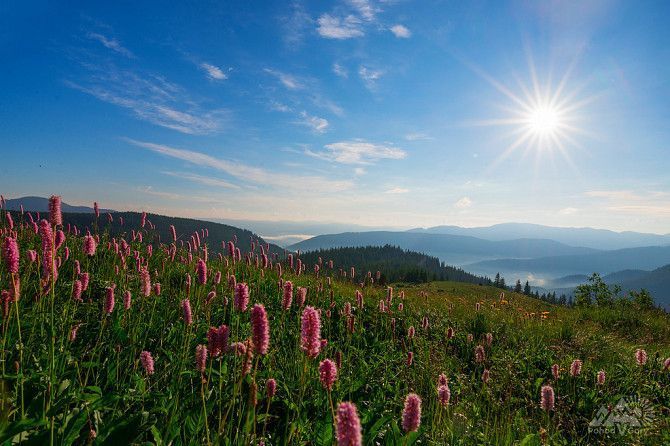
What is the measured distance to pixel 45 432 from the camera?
9.45ft

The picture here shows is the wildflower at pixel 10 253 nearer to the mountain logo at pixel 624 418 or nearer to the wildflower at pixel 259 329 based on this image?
the wildflower at pixel 259 329

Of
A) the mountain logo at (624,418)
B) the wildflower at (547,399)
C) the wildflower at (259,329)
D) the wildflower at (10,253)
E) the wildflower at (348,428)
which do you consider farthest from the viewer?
the mountain logo at (624,418)

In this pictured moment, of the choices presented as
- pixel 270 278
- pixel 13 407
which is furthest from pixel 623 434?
pixel 270 278

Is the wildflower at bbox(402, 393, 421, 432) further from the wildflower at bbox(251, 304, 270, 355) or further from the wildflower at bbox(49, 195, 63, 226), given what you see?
the wildflower at bbox(49, 195, 63, 226)

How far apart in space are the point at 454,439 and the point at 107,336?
5.02m

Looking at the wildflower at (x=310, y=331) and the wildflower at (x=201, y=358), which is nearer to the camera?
the wildflower at (x=310, y=331)

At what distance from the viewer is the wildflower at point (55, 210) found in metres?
3.22

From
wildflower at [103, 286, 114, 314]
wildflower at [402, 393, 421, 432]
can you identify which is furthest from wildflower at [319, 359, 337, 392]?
wildflower at [103, 286, 114, 314]

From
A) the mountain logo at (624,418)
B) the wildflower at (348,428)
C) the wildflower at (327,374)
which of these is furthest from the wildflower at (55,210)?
the mountain logo at (624,418)

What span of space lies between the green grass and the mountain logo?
16cm

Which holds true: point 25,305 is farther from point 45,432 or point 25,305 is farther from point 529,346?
point 529,346

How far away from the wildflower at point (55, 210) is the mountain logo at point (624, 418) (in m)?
7.19

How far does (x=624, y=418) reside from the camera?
19.4 ft

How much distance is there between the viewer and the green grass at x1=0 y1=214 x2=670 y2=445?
10.9 ft
